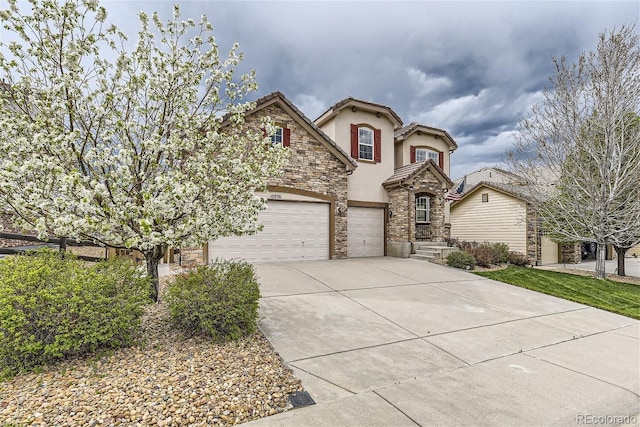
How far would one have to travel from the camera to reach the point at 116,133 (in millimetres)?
4496

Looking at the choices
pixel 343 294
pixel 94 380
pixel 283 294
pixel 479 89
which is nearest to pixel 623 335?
pixel 343 294

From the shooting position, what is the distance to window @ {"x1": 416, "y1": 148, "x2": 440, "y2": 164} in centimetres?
1683

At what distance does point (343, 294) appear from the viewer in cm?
726

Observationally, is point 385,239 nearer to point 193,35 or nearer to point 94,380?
point 193,35

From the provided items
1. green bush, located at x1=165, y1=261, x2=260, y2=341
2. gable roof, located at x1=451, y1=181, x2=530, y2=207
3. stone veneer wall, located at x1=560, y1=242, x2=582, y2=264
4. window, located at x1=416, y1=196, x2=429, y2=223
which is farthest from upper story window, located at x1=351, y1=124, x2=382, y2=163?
stone veneer wall, located at x1=560, y1=242, x2=582, y2=264

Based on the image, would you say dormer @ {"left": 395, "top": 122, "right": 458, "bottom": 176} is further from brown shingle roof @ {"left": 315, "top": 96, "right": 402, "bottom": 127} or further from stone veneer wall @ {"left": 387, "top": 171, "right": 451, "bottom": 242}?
stone veneer wall @ {"left": 387, "top": 171, "right": 451, "bottom": 242}

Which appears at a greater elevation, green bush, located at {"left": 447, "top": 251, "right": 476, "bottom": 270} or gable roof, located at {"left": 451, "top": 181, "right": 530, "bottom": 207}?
gable roof, located at {"left": 451, "top": 181, "right": 530, "bottom": 207}

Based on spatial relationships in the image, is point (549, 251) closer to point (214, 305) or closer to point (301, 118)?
point (301, 118)

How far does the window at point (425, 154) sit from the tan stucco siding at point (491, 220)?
11.3 feet

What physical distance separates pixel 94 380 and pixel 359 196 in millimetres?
12196

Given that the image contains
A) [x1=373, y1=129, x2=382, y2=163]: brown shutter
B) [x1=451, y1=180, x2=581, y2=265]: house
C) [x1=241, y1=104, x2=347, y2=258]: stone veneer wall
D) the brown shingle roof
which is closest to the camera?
[x1=241, y1=104, x2=347, y2=258]: stone veneer wall

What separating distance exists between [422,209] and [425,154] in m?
3.69

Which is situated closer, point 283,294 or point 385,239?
point 283,294

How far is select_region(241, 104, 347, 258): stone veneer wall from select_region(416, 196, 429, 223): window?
430 centimetres
